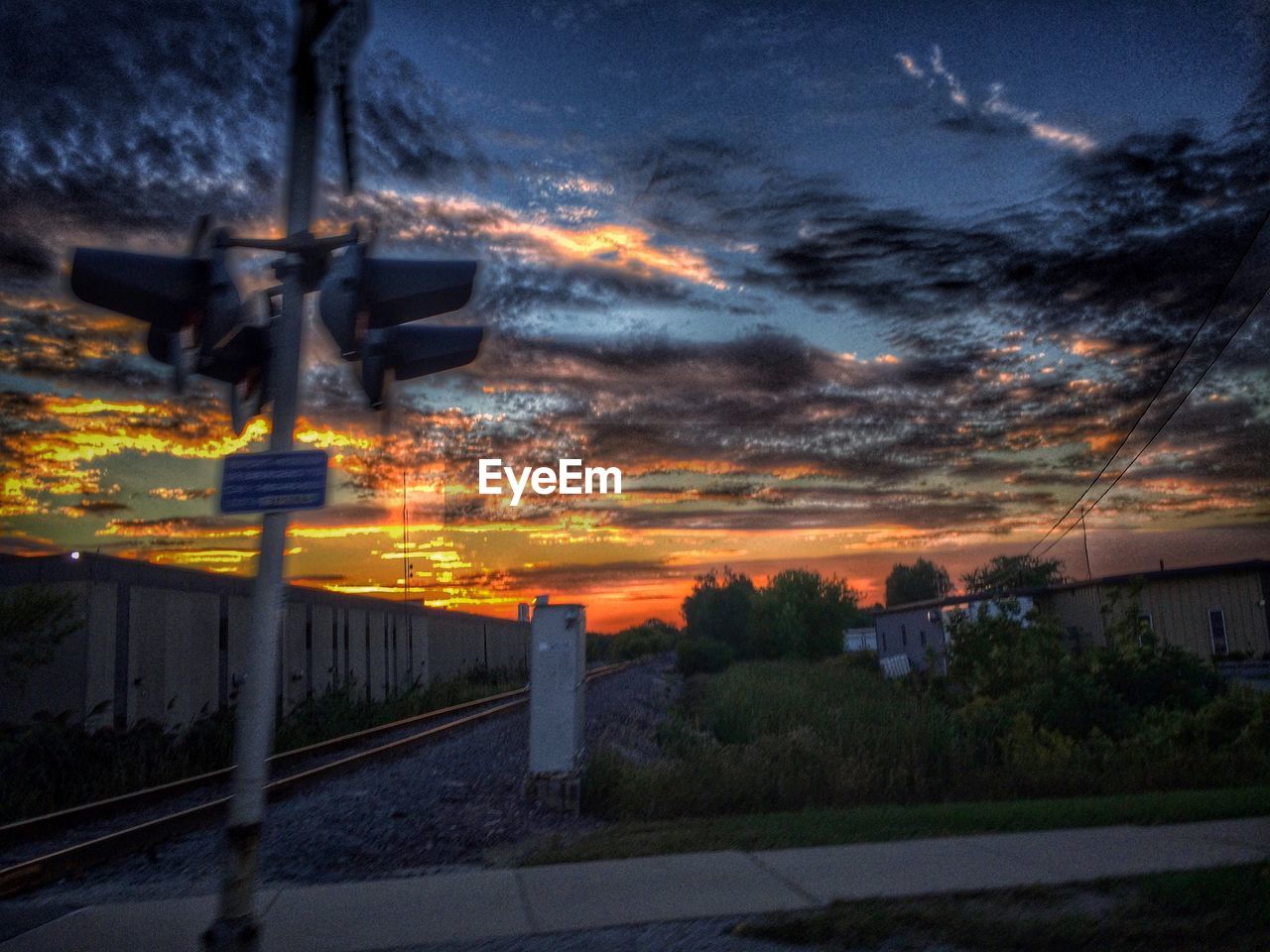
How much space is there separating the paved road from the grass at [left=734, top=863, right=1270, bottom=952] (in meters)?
0.30

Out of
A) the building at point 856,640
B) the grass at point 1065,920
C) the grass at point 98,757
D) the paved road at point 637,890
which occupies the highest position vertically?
the building at point 856,640

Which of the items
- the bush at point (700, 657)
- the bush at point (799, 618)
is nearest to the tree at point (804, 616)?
the bush at point (799, 618)

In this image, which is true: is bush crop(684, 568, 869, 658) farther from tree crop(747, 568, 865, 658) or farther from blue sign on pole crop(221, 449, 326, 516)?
blue sign on pole crop(221, 449, 326, 516)

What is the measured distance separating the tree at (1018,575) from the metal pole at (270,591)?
27.5 meters

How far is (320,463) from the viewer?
5.04 metres

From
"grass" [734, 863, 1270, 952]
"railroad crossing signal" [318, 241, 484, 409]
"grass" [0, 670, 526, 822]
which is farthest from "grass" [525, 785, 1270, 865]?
"grass" [0, 670, 526, 822]

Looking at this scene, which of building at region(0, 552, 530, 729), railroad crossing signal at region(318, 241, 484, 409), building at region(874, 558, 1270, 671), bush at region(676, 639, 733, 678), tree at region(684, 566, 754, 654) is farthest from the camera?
tree at region(684, 566, 754, 654)

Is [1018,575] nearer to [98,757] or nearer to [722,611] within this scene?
[98,757]

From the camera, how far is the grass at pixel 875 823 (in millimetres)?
9039

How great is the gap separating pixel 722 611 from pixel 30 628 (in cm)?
11510

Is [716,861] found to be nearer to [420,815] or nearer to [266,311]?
[420,815]

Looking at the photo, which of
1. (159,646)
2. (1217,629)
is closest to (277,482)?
(159,646)

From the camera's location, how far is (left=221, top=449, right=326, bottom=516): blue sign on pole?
5039 millimetres

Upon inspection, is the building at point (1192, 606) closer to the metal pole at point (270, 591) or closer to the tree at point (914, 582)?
the metal pole at point (270, 591)
